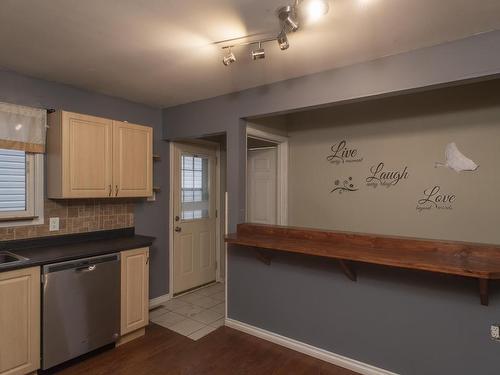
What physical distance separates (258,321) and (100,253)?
1571mm

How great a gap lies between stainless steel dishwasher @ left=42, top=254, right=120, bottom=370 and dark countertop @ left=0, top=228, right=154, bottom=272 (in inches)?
2.2

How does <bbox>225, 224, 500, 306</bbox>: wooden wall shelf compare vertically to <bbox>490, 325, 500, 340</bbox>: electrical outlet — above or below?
above

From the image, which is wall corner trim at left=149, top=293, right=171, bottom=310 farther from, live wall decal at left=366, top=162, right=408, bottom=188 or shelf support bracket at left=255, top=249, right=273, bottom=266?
live wall decal at left=366, top=162, right=408, bottom=188

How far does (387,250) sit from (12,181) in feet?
9.87

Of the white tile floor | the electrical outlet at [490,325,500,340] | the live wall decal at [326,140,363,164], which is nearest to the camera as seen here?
the electrical outlet at [490,325,500,340]

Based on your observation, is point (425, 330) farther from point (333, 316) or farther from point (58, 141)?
point (58, 141)

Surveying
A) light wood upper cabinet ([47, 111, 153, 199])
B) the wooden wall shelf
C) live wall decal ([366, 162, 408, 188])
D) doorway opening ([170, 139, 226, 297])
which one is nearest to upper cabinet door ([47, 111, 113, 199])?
light wood upper cabinet ([47, 111, 153, 199])

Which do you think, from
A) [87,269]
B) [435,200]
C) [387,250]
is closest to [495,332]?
[387,250]

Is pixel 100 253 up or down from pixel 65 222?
down

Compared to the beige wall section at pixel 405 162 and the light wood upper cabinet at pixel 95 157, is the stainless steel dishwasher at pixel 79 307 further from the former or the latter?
the beige wall section at pixel 405 162

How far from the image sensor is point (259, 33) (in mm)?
1864

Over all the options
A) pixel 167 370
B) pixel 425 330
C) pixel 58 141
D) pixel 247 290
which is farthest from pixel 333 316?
pixel 58 141

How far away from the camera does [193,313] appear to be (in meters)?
3.38

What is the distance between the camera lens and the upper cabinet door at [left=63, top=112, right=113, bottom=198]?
2525 millimetres
